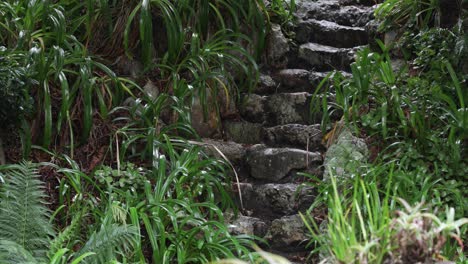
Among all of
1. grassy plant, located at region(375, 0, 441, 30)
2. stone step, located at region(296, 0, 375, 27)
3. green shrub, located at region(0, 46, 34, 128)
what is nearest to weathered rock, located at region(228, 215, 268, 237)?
Answer: green shrub, located at region(0, 46, 34, 128)

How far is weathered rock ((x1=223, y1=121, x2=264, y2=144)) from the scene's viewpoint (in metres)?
4.17

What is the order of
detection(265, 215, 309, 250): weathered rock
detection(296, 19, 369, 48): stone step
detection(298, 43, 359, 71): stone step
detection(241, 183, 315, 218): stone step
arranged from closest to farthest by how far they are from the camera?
detection(265, 215, 309, 250): weathered rock → detection(241, 183, 315, 218): stone step → detection(298, 43, 359, 71): stone step → detection(296, 19, 369, 48): stone step

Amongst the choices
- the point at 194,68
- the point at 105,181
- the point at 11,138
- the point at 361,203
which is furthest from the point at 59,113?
the point at 361,203

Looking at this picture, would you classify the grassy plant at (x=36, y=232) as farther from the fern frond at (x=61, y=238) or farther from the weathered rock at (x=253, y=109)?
the weathered rock at (x=253, y=109)

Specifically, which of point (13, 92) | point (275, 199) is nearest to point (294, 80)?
point (275, 199)

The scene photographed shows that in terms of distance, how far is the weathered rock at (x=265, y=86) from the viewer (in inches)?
178

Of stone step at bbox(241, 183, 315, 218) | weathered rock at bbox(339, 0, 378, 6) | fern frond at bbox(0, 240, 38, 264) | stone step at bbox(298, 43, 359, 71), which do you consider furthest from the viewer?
weathered rock at bbox(339, 0, 378, 6)

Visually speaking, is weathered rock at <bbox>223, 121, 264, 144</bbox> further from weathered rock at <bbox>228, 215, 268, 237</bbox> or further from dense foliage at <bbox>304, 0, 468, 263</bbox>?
weathered rock at <bbox>228, 215, 268, 237</bbox>

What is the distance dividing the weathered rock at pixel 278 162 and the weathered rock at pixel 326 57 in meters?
1.11

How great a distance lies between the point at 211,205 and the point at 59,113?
3.42 ft

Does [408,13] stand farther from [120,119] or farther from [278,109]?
[120,119]

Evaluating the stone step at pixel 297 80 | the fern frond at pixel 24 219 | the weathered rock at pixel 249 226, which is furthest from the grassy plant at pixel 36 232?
the stone step at pixel 297 80

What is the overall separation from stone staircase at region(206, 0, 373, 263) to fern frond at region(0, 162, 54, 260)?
112cm

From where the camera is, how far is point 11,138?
334cm
